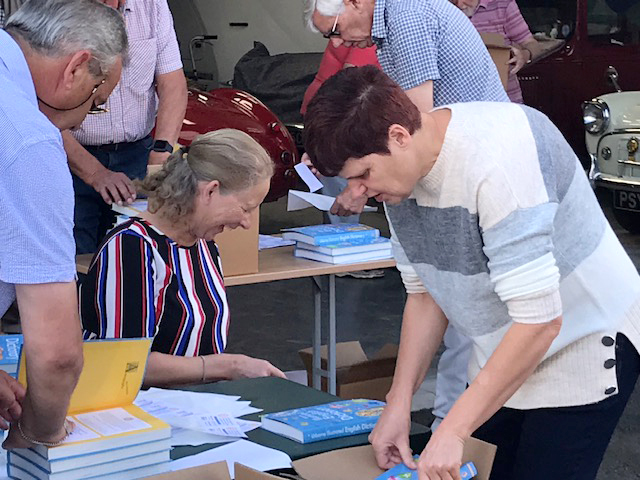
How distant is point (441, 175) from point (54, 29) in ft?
2.22

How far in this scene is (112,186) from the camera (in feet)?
11.1

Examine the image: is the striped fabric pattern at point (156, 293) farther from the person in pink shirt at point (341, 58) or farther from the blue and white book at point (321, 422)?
the person in pink shirt at point (341, 58)

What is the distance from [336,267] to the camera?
366cm

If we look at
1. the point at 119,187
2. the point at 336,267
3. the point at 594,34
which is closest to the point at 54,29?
the point at 119,187

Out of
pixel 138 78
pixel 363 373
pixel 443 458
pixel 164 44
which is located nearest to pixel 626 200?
pixel 363 373

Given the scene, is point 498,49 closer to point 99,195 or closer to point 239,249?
point 239,249

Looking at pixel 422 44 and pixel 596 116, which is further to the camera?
pixel 596 116

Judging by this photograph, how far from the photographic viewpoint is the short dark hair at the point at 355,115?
1682 millimetres

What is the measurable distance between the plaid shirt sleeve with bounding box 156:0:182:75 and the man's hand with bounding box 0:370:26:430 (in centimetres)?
215

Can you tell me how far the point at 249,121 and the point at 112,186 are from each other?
361 centimetres

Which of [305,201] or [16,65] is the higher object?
[16,65]

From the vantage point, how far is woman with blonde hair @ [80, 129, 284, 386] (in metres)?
2.61

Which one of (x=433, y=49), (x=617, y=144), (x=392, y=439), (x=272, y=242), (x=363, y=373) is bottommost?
(x=617, y=144)

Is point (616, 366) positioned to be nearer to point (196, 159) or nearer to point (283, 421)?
point (283, 421)
